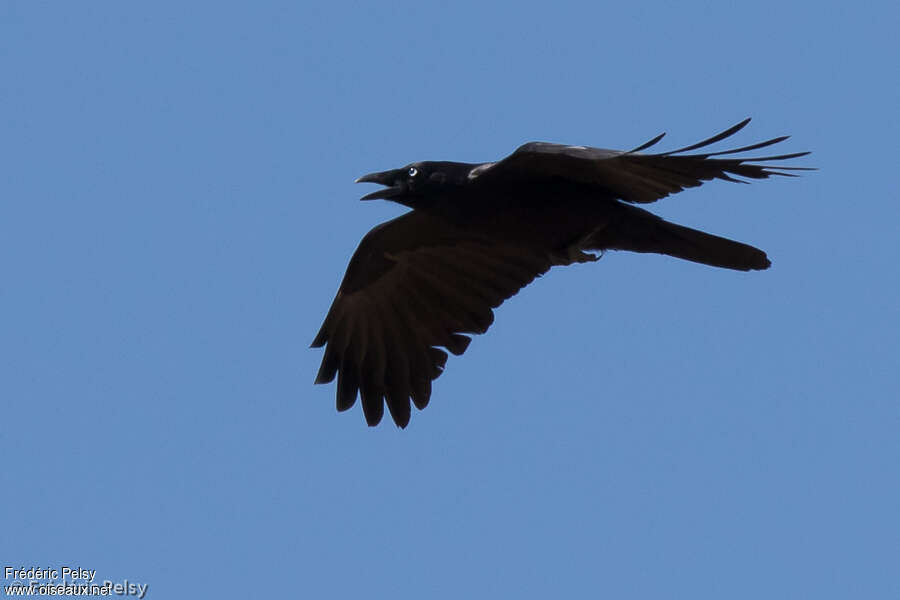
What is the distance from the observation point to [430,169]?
8359mm

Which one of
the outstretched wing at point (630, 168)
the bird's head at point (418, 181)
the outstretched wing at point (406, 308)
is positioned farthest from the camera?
the outstretched wing at point (406, 308)

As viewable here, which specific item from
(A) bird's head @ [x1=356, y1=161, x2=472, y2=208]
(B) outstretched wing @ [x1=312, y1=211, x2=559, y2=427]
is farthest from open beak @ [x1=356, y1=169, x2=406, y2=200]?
(B) outstretched wing @ [x1=312, y1=211, x2=559, y2=427]

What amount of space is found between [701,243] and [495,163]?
1.29 meters

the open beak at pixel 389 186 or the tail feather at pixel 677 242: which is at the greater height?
the open beak at pixel 389 186

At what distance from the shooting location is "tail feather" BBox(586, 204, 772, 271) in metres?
8.37

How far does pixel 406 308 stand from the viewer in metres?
9.66

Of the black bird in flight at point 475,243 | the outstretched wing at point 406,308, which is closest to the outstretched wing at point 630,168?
the black bird in flight at point 475,243

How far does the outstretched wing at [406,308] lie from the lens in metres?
9.29

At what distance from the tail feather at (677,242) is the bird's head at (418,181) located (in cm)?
97

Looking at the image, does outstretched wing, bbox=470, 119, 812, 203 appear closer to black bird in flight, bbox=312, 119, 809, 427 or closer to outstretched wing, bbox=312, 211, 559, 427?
black bird in flight, bbox=312, 119, 809, 427

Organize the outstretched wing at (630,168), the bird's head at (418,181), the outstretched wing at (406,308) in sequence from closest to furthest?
the outstretched wing at (630,168) → the bird's head at (418,181) → the outstretched wing at (406,308)

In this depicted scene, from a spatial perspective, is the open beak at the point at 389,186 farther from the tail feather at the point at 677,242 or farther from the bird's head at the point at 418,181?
the tail feather at the point at 677,242

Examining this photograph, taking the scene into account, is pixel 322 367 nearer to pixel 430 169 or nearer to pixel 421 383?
pixel 421 383

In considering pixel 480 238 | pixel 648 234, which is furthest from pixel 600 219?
pixel 480 238
